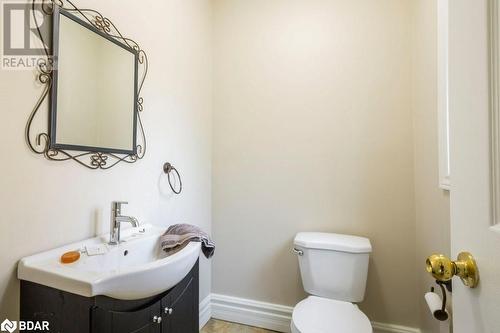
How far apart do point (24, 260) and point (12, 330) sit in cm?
23

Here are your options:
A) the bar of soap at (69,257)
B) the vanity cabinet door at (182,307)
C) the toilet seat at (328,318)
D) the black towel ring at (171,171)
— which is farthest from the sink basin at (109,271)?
the toilet seat at (328,318)

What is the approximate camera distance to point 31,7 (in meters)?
0.90

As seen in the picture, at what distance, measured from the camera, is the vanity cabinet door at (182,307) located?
1.00 metres

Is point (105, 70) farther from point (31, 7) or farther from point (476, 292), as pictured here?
point (476, 292)

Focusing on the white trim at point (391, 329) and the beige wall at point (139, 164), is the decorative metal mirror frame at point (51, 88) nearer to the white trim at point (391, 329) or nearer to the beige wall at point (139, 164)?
the beige wall at point (139, 164)

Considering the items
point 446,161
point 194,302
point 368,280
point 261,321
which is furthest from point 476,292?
point 261,321

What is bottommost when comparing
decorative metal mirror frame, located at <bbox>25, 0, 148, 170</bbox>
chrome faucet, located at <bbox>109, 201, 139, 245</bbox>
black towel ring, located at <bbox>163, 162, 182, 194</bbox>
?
chrome faucet, located at <bbox>109, 201, 139, 245</bbox>

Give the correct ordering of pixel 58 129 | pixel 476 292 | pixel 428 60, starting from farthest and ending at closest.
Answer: pixel 428 60
pixel 58 129
pixel 476 292

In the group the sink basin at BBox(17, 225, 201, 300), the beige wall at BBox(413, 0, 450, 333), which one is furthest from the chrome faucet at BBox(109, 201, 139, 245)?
the beige wall at BBox(413, 0, 450, 333)

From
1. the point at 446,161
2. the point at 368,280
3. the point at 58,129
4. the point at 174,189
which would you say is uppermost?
the point at 58,129

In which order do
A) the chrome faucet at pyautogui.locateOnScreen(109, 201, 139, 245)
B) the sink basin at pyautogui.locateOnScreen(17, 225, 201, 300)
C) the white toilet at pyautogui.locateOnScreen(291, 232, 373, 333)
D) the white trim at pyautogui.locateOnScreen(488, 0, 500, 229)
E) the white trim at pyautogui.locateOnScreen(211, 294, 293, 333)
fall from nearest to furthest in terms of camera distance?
1. the white trim at pyautogui.locateOnScreen(488, 0, 500, 229)
2. the sink basin at pyautogui.locateOnScreen(17, 225, 201, 300)
3. the chrome faucet at pyautogui.locateOnScreen(109, 201, 139, 245)
4. the white toilet at pyautogui.locateOnScreen(291, 232, 373, 333)
5. the white trim at pyautogui.locateOnScreen(211, 294, 293, 333)

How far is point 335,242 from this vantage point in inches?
61.4

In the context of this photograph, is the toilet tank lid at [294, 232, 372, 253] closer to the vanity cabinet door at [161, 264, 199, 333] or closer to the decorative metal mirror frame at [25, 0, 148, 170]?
the vanity cabinet door at [161, 264, 199, 333]

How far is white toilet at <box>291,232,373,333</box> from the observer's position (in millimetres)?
1371
